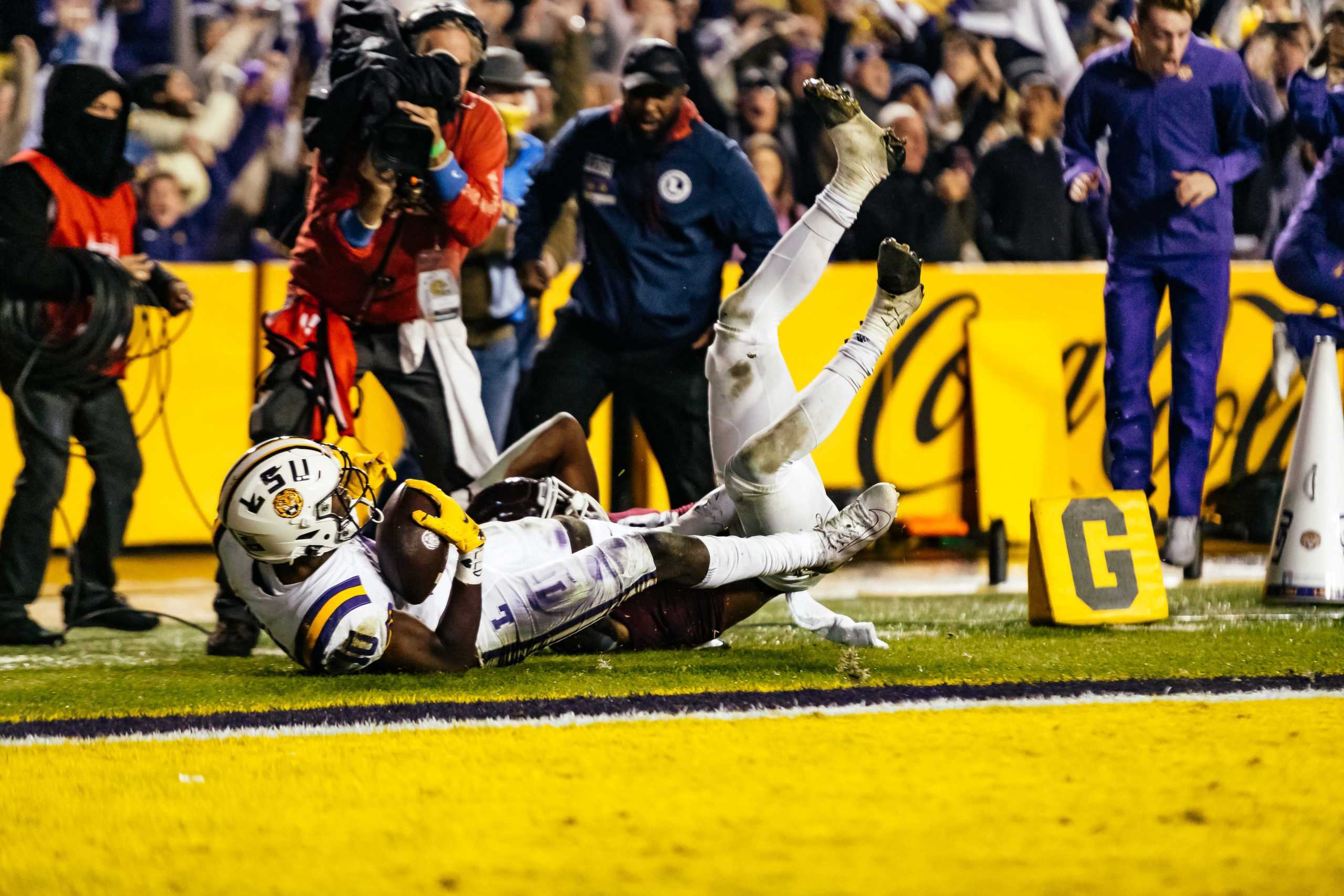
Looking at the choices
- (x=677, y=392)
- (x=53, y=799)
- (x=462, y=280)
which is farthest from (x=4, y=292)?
(x=53, y=799)

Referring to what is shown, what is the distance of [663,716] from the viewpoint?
3.94 meters

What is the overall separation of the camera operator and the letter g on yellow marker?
193 cm

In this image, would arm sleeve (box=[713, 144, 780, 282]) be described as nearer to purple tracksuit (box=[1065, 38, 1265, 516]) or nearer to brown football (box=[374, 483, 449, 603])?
purple tracksuit (box=[1065, 38, 1265, 516])

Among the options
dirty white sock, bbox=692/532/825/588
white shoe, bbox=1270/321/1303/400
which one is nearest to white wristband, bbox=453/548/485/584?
dirty white sock, bbox=692/532/825/588

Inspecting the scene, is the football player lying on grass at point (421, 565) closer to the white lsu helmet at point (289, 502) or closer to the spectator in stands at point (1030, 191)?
the white lsu helmet at point (289, 502)

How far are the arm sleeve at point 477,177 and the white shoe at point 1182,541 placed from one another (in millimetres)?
3273

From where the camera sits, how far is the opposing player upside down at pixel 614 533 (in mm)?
4285

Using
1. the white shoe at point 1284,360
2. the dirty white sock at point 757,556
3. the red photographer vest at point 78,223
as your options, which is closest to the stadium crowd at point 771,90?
the white shoe at point 1284,360

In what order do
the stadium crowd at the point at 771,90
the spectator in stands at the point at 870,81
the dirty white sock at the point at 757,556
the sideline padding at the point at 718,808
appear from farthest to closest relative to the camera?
the spectator in stands at the point at 870,81, the stadium crowd at the point at 771,90, the dirty white sock at the point at 757,556, the sideline padding at the point at 718,808

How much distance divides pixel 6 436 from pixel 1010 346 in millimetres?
4957

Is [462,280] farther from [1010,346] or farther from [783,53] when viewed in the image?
[783,53]

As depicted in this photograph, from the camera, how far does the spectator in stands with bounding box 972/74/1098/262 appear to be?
30.4ft

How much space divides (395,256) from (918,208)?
164 inches

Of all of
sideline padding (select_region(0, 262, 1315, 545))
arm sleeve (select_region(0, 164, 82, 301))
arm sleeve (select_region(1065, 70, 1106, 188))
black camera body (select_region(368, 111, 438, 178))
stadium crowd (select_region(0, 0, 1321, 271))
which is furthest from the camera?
stadium crowd (select_region(0, 0, 1321, 271))
